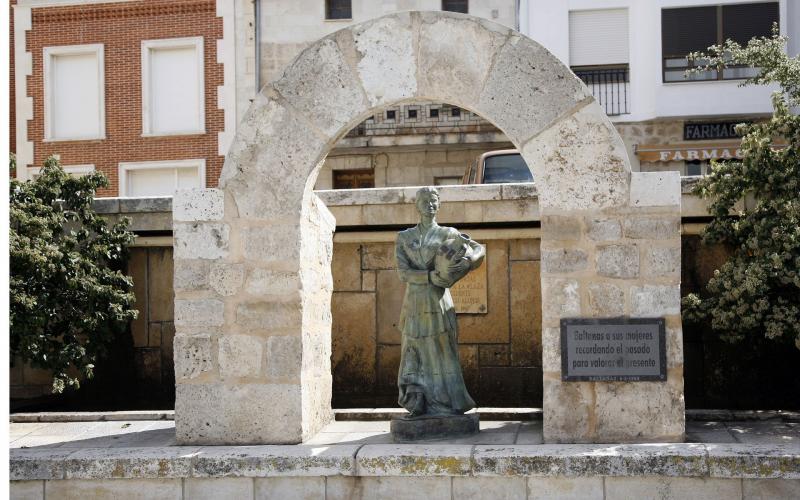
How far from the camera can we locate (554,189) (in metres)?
6.19

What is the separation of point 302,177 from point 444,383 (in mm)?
1701

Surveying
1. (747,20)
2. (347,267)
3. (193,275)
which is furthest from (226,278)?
(747,20)

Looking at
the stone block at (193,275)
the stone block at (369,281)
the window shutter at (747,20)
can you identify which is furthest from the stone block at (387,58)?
the window shutter at (747,20)

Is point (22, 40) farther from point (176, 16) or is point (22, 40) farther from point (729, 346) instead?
point (729, 346)

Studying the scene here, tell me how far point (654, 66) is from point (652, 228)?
12402 mm

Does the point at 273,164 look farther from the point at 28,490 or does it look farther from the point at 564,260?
the point at 28,490

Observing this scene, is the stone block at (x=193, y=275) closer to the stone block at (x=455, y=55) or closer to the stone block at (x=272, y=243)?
the stone block at (x=272, y=243)

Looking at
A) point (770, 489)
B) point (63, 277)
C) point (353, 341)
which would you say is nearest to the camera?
point (770, 489)

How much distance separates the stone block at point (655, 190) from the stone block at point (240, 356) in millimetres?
2662

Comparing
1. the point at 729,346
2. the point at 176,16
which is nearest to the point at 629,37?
the point at 176,16

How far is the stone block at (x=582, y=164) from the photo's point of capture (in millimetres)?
6137

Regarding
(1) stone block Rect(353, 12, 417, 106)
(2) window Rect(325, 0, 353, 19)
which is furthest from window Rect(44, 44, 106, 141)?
(1) stone block Rect(353, 12, 417, 106)

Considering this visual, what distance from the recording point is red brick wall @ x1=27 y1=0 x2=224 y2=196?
1861cm

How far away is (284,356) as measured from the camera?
20.8 ft
